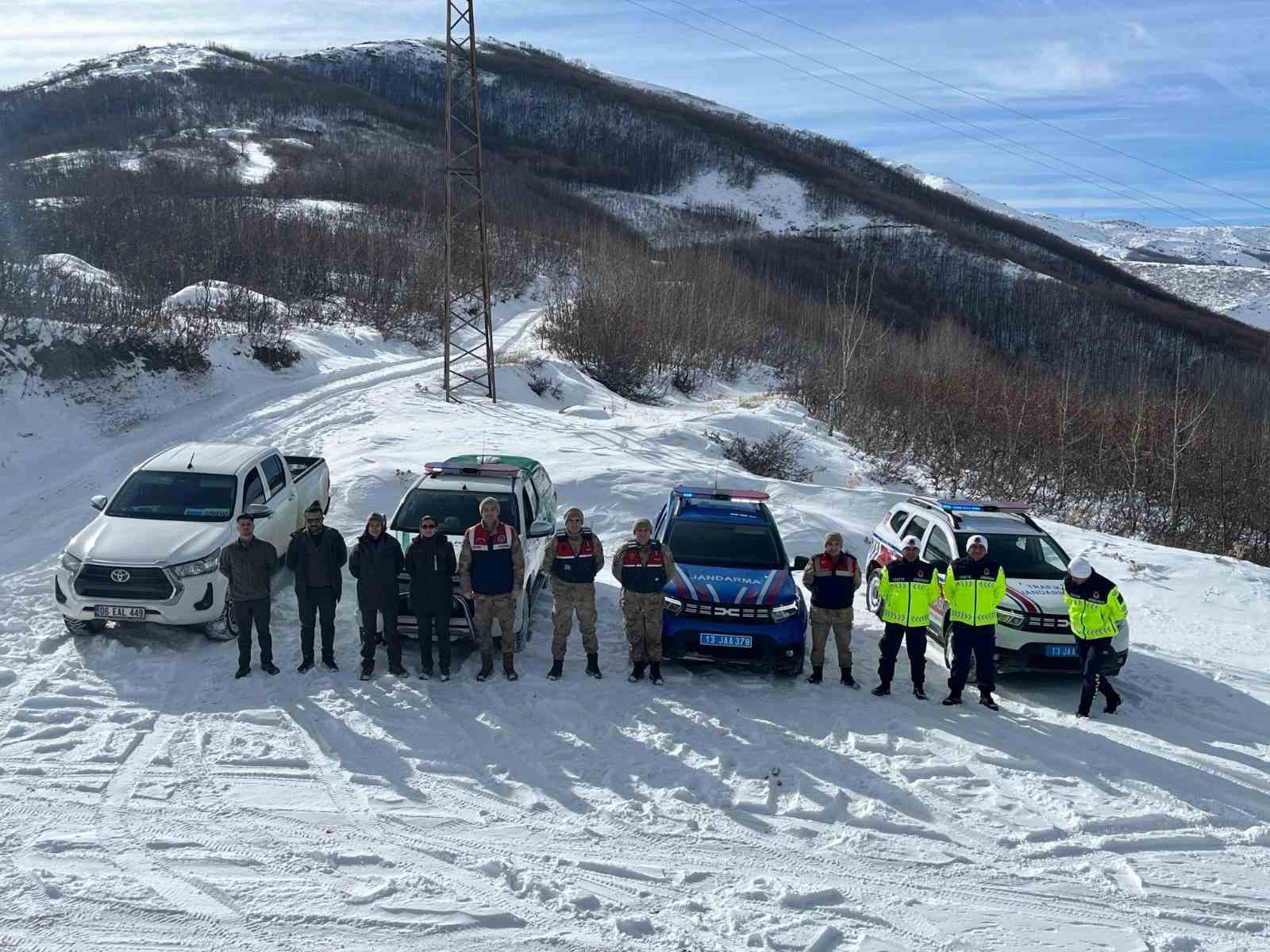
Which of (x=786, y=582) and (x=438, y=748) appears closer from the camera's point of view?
(x=438, y=748)

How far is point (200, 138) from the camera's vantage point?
101 meters

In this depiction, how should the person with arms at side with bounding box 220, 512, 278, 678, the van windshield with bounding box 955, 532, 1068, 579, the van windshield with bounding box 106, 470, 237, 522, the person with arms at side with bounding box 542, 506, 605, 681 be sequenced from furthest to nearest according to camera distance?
the van windshield with bounding box 955, 532, 1068, 579 → the van windshield with bounding box 106, 470, 237, 522 → the person with arms at side with bounding box 542, 506, 605, 681 → the person with arms at side with bounding box 220, 512, 278, 678

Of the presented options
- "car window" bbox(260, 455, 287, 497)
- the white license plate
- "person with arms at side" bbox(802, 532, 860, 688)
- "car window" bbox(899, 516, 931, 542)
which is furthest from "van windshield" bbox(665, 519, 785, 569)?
the white license plate

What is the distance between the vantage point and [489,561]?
856 cm

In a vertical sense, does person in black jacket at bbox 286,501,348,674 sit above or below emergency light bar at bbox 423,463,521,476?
below

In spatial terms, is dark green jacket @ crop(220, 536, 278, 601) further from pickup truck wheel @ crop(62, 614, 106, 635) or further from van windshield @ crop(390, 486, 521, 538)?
pickup truck wheel @ crop(62, 614, 106, 635)

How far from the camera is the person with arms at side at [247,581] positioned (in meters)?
8.36

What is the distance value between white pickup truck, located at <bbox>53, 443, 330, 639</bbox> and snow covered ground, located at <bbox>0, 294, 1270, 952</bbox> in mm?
481

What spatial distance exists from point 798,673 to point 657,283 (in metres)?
37.2

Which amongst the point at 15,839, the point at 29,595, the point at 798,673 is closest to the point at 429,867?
the point at 15,839

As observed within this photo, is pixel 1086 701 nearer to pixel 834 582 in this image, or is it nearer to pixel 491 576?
pixel 834 582

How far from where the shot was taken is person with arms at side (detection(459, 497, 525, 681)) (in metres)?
8.54

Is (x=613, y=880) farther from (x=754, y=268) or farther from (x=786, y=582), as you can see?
(x=754, y=268)

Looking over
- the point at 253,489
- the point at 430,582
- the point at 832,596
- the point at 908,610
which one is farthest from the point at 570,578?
the point at 253,489
